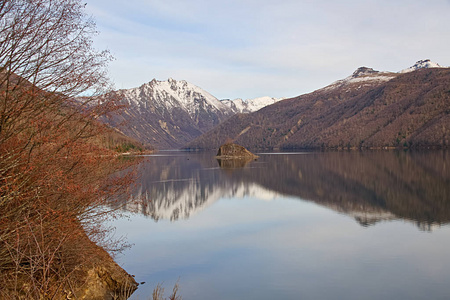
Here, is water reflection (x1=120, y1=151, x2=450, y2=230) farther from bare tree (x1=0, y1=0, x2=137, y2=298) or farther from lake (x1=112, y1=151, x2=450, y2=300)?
bare tree (x1=0, y1=0, x2=137, y2=298)

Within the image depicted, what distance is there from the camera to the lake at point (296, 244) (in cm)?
1413

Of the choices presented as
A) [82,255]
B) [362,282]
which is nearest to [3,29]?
[82,255]

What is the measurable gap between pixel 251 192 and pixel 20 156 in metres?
33.9

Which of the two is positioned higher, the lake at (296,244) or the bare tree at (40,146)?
the bare tree at (40,146)

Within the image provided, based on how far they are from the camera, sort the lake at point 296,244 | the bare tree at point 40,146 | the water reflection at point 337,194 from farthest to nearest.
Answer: the water reflection at point 337,194 < the lake at point 296,244 < the bare tree at point 40,146

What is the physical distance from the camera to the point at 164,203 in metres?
34.9

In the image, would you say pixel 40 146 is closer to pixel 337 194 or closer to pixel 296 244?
pixel 296 244

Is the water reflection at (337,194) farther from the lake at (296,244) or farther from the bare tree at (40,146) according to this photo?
the bare tree at (40,146)

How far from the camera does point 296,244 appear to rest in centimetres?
2011

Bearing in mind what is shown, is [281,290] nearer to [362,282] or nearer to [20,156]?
[362,282]

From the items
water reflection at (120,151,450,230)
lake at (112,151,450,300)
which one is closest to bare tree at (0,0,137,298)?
lake at (112,151,450,300)

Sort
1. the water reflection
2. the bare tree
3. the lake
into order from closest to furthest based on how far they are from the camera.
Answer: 1. the bare tree
2. the lake
3. the water reflection

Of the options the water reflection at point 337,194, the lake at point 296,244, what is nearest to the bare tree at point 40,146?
the lake at point 296,244

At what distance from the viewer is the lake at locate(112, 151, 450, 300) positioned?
46.4 ft
